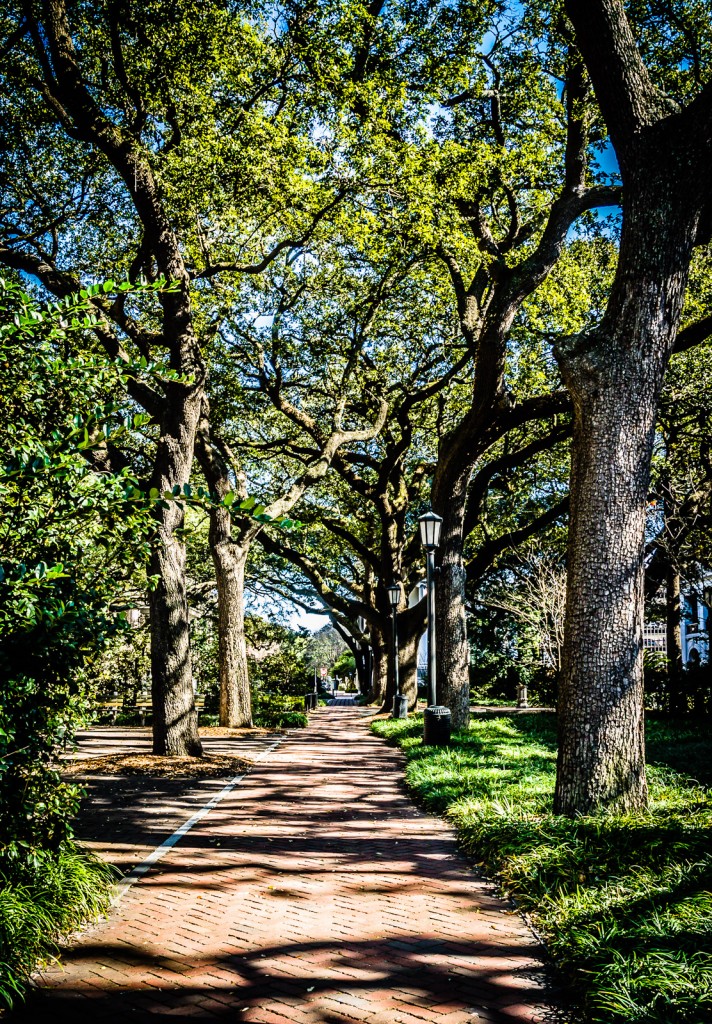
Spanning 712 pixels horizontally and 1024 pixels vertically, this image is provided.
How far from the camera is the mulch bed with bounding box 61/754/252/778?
1071cm

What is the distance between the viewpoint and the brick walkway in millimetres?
3648

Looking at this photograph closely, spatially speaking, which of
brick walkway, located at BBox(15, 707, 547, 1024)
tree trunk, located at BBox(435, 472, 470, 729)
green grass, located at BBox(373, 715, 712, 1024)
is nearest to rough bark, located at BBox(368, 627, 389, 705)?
tree trunk, located at BBox(435, 472, 470, 729)

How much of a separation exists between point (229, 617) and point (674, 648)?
1290 cm

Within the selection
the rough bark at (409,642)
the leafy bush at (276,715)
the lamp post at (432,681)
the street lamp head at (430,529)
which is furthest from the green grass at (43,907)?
the rough bark at (409,642)

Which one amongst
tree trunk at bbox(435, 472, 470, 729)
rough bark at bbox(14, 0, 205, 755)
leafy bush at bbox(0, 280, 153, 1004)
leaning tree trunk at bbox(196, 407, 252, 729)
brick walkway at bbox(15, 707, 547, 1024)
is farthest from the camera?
leaning tree trunk at bbox(196, 407, 252, 729)

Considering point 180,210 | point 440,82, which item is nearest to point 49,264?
point 180,210

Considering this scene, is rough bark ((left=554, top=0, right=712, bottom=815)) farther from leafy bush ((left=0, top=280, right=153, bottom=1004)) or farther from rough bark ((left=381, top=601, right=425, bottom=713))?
rough bark ((left=381, top=601, right=425, bottom=713))

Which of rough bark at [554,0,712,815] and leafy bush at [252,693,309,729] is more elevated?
rough bark at [554,0,712,815]

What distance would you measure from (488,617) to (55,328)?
31.5 m

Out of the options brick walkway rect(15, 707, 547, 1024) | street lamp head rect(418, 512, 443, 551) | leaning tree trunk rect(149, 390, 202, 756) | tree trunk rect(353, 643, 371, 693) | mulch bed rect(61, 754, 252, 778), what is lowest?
tree trunk rect(353, 643, 371, 693)

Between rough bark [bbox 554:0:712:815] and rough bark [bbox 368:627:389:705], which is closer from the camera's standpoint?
rough bark [bbox 554:0:712:815]

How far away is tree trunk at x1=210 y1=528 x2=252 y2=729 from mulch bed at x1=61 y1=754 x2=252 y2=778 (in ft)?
17.7

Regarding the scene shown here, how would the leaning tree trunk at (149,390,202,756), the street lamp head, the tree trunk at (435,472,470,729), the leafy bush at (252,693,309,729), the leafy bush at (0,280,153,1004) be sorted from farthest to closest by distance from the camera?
1. the leafy bush at (252,693,309,729)
2. the tree trunk at (435,472,470,729)
3. the street lamp head
4. the leaning tree trunk at (149,390,202,756)
5. the leafy bush at (0,280,153,1004)

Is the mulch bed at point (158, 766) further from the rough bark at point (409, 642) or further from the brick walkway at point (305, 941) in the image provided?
the rough bark at point (409, 642)
